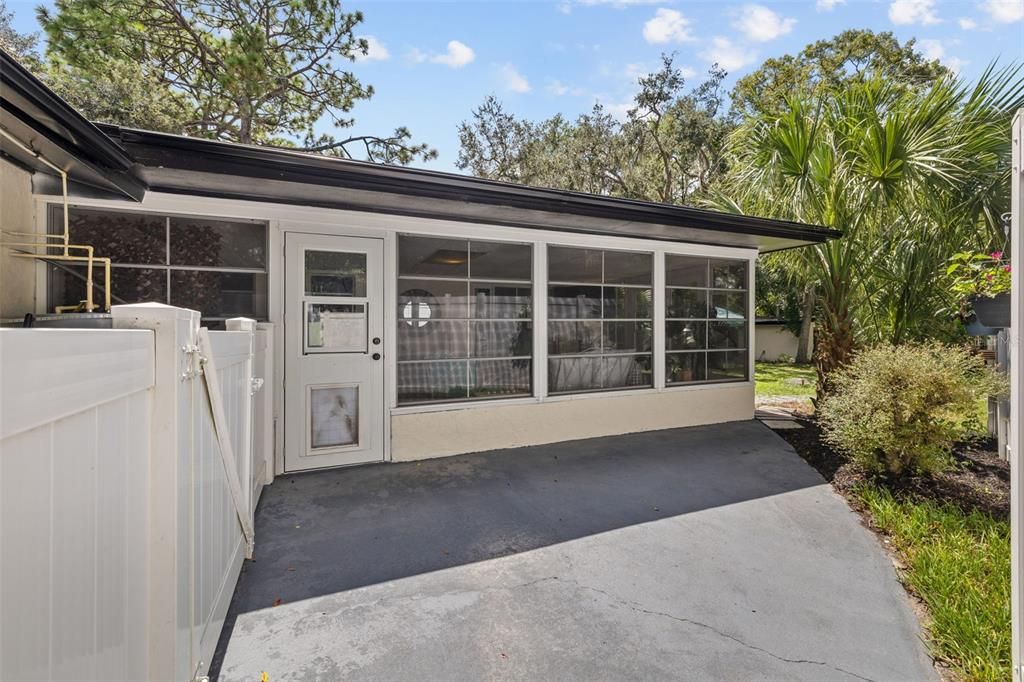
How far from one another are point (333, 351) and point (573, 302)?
9.12ft

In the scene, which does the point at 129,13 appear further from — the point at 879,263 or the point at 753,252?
the point at 879,263

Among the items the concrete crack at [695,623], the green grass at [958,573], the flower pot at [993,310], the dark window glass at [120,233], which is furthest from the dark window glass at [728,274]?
the dark window glass at [120,233]

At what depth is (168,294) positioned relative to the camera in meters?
3.93

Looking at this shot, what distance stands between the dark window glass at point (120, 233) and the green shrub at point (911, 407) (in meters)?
6.10

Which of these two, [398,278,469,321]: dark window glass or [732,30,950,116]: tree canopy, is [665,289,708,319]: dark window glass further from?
[732,30,950,116]: tree canopy

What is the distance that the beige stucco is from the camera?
4.80 metres

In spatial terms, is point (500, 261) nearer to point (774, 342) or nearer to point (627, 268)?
point (627, 268)

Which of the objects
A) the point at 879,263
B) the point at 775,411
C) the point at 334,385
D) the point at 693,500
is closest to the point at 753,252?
the point at 879,263

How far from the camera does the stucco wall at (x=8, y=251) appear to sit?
311 centimetres

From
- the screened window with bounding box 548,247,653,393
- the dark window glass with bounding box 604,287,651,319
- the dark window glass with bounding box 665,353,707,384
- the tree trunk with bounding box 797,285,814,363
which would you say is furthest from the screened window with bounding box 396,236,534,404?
the tree trunk with bounding box 797,285,814,363

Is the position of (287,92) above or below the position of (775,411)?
above

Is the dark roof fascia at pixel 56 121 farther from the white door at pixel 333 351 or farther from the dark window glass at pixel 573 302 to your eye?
the dark window glass at pixel 573 302

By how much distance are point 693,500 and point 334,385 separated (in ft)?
11.1

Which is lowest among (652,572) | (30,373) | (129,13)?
(652,572)
